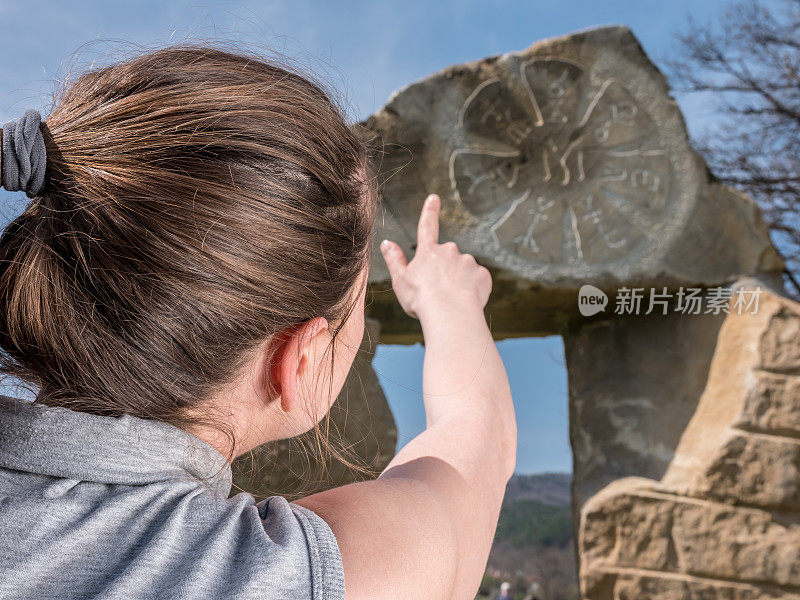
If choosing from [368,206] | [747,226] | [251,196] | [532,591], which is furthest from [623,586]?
[251,196]

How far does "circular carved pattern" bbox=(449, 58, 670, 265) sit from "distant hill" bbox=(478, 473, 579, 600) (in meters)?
1.40

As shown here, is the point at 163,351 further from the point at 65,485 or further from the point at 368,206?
the point at 368,206

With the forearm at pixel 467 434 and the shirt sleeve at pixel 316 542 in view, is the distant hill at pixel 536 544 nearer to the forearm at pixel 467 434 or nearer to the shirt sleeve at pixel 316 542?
the forearm at pixel 467 434

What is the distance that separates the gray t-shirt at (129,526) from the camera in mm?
459

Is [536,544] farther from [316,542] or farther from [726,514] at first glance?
[316,542]

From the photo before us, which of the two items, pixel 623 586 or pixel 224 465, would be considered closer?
pixel 224 465

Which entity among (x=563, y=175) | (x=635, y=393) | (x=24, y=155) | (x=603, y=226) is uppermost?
(x=563, y=175)

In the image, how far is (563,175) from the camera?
8.29 ft

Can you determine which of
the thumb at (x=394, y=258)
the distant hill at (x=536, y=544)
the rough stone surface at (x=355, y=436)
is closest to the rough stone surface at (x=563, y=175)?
the rough stone surface at (x=355, y=436)

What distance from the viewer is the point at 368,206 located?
0.69 metres

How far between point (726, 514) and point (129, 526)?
7.08 feet

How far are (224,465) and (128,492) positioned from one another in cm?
10

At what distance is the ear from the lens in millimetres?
605

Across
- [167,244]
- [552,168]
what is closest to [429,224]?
[167,244]
